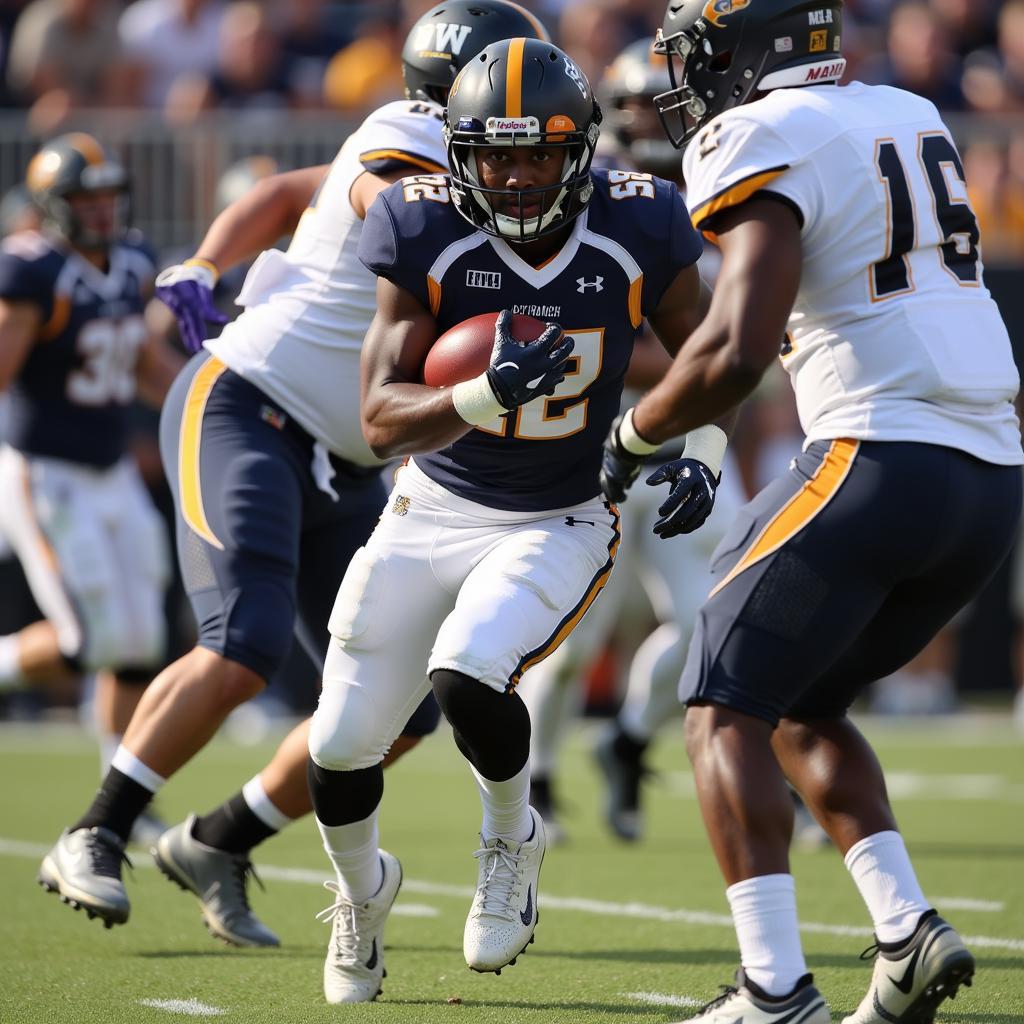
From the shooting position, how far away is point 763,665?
3.09 m

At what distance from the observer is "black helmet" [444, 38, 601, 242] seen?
3.40 metres

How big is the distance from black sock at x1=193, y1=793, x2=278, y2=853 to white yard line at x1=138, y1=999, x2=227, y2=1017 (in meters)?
0.71

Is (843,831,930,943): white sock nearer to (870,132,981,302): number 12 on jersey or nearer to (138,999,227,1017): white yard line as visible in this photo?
(870,132,981,302): number 12 on jersey

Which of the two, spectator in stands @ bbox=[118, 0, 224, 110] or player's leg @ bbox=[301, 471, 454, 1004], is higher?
spectator in stands @ bbox=[118, 0, 224, 110]

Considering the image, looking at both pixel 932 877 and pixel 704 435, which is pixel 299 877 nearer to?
pixel 932 877

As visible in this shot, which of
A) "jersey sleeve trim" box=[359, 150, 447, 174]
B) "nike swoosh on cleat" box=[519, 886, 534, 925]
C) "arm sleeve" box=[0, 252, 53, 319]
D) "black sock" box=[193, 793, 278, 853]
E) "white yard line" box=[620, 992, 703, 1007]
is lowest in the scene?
"white yard line" box=[620, 992, 703, 1007]

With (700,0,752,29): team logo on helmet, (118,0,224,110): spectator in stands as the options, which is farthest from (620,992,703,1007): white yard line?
(118,0,224,110): spectator in stands

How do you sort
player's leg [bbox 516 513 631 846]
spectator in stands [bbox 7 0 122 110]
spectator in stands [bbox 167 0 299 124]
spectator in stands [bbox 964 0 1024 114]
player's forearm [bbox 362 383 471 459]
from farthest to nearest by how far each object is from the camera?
spectator in stands [bbox 964 0 1024 114] < spectator in stands [bbox 167 0 299 124] < spectator in stands [bbox 7 0 122 110] < player's leg [bbox 516 513 631 846] < player's forearm [bbox 362 383 471 459]

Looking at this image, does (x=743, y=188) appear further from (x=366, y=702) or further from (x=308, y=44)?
(x=308, y=44)

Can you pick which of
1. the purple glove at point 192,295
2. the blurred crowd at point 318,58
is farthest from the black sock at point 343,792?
the blurred crowd at point 318,58

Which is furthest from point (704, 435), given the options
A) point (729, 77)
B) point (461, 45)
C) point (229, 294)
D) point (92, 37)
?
point (92, 37)

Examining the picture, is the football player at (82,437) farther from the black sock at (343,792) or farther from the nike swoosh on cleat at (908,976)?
the nike swoosh on cleat at (908,976)

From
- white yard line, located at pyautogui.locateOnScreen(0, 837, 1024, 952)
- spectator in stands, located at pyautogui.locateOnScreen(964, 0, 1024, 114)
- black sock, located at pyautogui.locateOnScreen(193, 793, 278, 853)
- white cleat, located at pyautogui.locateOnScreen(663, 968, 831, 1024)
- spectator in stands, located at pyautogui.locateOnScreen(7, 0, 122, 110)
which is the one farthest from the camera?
spectator in stands, located at pyautogui.locateOnScreen(964, 0, 1024, 114)

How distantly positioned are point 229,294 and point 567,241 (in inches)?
233
